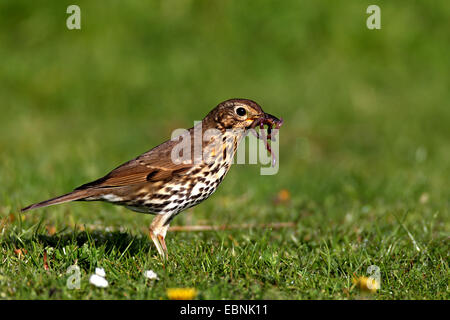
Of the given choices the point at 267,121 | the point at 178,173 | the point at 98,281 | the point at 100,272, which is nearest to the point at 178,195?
the point at 178,173

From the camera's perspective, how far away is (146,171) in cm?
541

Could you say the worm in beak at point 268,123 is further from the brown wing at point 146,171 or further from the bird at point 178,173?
the brown wing at point 146,171

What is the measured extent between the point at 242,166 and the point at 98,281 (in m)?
5.57

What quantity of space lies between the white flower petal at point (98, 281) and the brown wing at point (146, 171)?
41.4 inches

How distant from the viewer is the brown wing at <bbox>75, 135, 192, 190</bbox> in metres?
5.29

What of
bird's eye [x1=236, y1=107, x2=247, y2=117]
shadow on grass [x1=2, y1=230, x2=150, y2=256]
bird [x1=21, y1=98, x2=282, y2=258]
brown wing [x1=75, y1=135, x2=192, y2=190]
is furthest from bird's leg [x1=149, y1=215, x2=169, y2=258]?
bird's eye [x1=236, y1=107, x2=247, y2=117]

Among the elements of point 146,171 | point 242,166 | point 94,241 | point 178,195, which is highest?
point 146,171

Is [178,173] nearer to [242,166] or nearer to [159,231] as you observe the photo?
[159,231]
